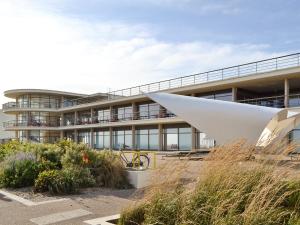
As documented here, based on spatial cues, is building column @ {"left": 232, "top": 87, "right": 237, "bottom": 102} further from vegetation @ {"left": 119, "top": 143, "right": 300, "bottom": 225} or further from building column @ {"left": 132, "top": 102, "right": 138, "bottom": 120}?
vegetation @ {"left": 119, "top": 143, "right": 300, "bottom": 225}

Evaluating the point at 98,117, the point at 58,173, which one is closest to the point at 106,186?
the point at 58,173

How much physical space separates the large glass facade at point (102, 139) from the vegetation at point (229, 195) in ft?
127

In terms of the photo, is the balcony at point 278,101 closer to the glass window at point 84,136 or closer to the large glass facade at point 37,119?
the glass window at point 84,136

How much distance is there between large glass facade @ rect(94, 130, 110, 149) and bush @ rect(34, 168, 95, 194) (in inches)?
1309

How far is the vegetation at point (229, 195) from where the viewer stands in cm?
466

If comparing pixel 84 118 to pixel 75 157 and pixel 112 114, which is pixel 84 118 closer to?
pixel 112 114

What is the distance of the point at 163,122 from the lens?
1339 inches

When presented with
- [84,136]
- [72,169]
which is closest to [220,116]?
[72,169]

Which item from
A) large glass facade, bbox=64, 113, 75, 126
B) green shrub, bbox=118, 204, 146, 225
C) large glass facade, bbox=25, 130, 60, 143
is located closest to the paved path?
green shrub, bbox=118, 204, 146, 225

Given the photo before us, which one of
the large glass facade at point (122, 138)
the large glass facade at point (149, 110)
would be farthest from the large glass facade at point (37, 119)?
the large glass facade at point (149, 110)

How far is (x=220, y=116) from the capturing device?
14141mm

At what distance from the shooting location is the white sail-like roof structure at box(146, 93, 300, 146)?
1363 cm

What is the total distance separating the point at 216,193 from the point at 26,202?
18.6ft

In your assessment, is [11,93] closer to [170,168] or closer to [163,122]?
[163,122]
